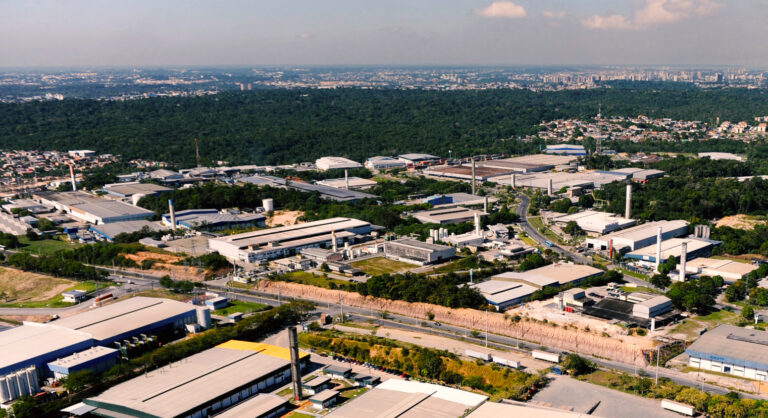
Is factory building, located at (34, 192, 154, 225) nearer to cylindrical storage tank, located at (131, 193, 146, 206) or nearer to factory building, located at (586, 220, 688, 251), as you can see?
cylindrical storage tank, located at (131, 193, 146, 206)

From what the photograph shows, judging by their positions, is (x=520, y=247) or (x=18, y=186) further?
(x=18, y=186)

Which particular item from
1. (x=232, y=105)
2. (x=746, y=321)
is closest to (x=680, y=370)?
(x=746, y=321)

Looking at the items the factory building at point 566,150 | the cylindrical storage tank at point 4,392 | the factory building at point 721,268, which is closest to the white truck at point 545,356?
the factory building at point 721,268

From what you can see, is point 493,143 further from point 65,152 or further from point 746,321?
point 746,321

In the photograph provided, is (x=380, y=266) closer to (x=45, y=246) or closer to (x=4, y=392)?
(x=4, y=392)

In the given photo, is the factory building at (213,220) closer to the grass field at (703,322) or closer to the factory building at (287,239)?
the factory building at (287,239)

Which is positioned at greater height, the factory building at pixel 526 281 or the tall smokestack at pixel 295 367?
the tall smokestack at pixel 295 367

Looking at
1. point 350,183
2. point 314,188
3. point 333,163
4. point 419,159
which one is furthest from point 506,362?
point 419,159
